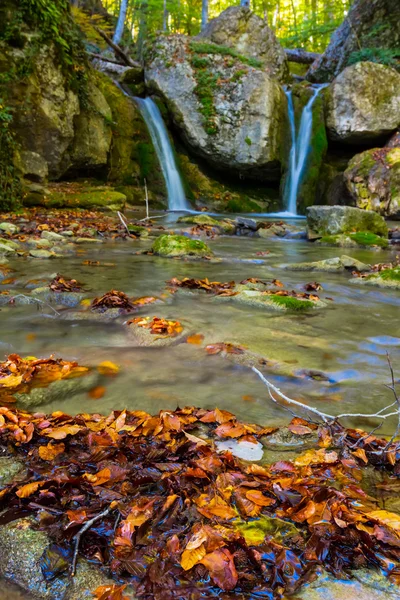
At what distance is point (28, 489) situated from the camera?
1462 mm

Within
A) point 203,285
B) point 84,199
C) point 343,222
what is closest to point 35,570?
point 203,285

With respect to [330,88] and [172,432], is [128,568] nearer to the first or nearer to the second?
[172,432]

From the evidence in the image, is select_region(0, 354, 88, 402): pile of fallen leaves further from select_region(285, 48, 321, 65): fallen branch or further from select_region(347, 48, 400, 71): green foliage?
select_region(285, 48, 321, 65): fallen branch

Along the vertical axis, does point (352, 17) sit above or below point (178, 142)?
above

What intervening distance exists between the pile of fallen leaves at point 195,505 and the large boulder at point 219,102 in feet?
50.4

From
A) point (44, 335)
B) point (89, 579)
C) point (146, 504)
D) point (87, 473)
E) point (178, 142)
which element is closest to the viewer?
point (89, 579)

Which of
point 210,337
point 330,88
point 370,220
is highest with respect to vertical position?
point 330,88

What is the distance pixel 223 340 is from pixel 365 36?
21.1 meters

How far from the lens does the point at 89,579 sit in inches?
45.3

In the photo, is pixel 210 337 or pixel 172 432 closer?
pixel 172 432

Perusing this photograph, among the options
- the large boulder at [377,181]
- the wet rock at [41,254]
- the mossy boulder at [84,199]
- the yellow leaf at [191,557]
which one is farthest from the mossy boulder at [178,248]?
the large boulder at [377,181]

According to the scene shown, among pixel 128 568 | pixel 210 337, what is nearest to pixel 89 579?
pixel 128 568

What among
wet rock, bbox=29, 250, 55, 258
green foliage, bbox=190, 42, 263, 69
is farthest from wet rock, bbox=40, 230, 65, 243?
green foliage, bbox=190, 42, 263, 69

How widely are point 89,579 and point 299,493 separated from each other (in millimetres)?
752
